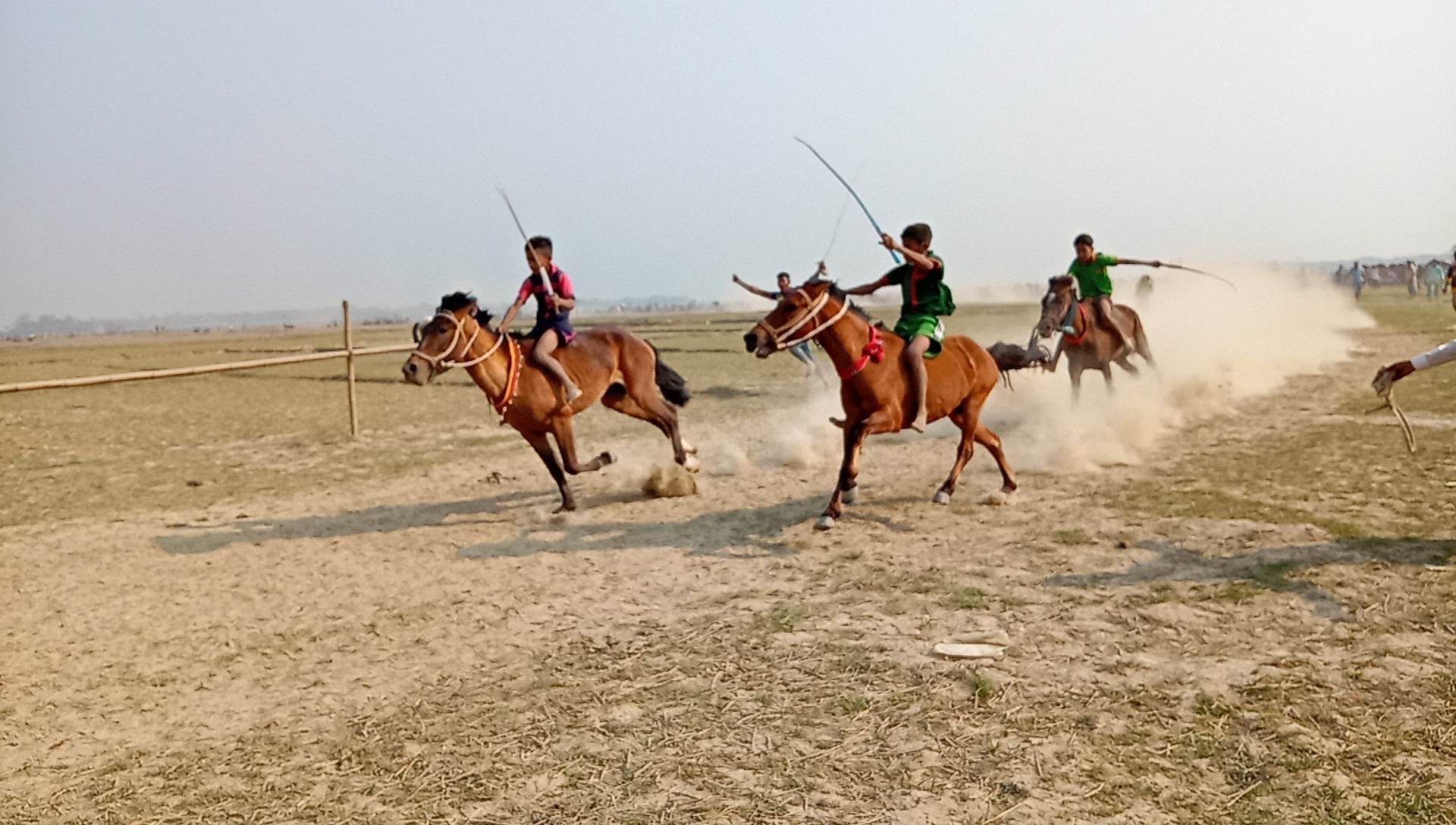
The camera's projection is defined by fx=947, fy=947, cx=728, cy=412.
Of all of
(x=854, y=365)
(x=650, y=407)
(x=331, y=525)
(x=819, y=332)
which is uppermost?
(x=819, y=332)

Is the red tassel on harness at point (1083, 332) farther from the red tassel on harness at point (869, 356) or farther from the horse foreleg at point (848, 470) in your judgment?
the horse foreleg at point (848, 470)

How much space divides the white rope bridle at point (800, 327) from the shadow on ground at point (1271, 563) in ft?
8.60

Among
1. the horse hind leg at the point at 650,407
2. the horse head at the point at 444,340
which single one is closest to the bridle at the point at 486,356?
the horse head at the point at 444,340

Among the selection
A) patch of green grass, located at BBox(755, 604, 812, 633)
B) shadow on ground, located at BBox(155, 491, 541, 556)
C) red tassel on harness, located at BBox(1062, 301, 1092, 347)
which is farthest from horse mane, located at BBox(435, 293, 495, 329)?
red tassel on harness, located at BBox(1062, 301, 1092, 347)

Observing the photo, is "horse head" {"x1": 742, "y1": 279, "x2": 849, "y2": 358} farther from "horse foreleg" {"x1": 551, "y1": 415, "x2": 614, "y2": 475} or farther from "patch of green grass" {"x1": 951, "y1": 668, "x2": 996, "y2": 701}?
"patch of green grass" {"x1": 951, "y1": 668, "x2": 996, "y2": 701}

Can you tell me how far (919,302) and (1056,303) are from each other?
5.36 m

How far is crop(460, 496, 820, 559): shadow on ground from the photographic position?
24.2 ft

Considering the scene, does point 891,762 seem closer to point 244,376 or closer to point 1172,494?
point 1172,494

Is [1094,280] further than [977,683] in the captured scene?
Yes

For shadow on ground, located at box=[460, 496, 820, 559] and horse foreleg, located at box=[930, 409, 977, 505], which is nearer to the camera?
shadow on ground, located at box=[460, 496, 820, 559]

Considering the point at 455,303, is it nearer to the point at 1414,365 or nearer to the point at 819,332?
the point at 819,332

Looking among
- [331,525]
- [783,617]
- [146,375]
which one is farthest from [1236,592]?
[146,375]

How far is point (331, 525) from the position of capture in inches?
345

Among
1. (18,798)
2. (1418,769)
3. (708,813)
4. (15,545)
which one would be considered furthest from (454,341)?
(1418,769)
